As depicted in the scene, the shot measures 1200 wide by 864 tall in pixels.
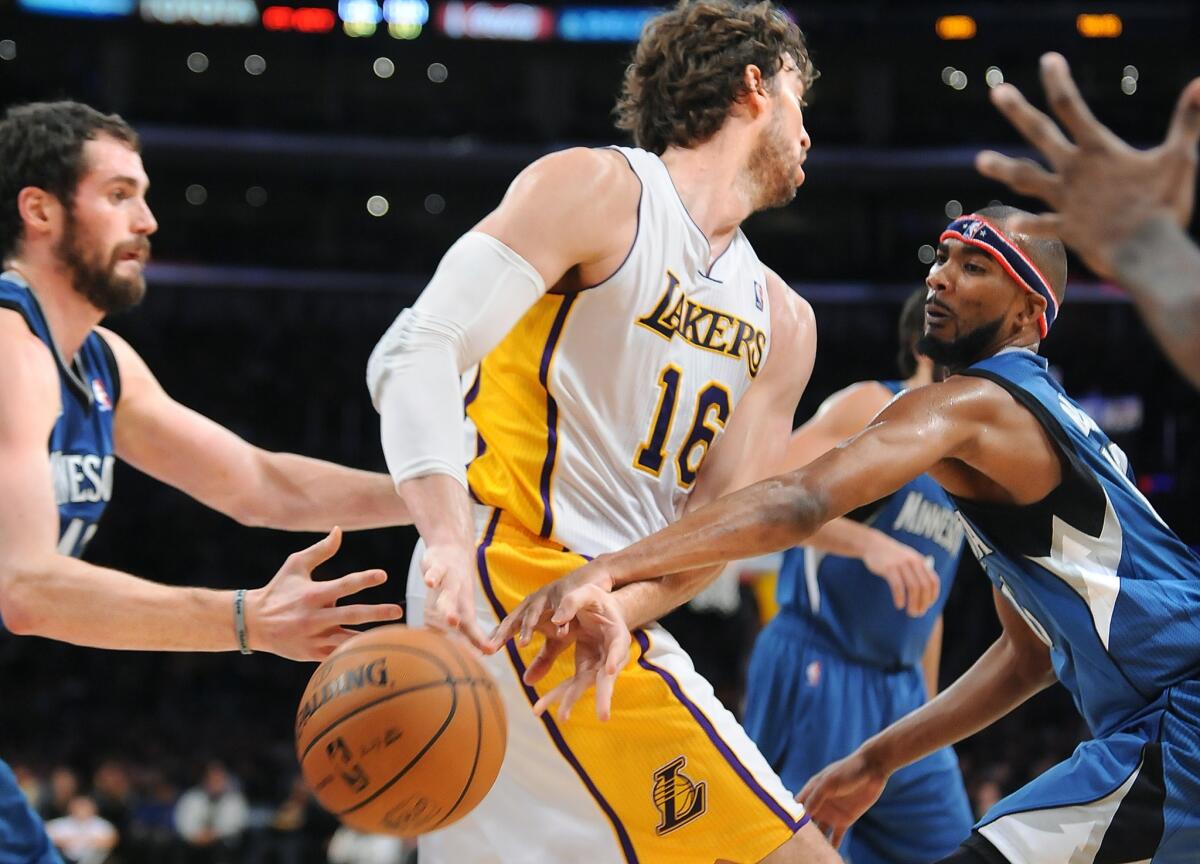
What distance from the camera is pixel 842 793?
3.91 meters

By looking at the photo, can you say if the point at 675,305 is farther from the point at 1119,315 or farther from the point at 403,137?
the point at 1119,315

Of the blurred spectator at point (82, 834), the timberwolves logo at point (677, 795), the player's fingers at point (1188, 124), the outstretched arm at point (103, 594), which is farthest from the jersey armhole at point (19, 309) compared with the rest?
the blurred spectator at point (82, 834)

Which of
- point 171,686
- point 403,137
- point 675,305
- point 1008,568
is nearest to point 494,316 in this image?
point 675,305

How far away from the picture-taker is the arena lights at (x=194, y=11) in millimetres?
26047

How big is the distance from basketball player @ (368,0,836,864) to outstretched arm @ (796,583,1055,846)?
0.89m

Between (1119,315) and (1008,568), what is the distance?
2566 centimetres

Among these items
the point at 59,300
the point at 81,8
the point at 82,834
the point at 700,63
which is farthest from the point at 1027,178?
the point at 81,8

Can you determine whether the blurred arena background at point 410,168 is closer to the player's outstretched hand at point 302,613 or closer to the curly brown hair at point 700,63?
the curly brown hair at point 700,63

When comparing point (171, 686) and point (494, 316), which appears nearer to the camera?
point (494, 316)

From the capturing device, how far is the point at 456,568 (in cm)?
271

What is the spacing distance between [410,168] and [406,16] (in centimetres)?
302

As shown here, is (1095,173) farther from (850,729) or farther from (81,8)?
(81,8)

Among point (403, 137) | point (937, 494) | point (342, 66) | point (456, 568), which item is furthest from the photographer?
point (342, 66)

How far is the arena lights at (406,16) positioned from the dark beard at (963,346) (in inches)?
963
